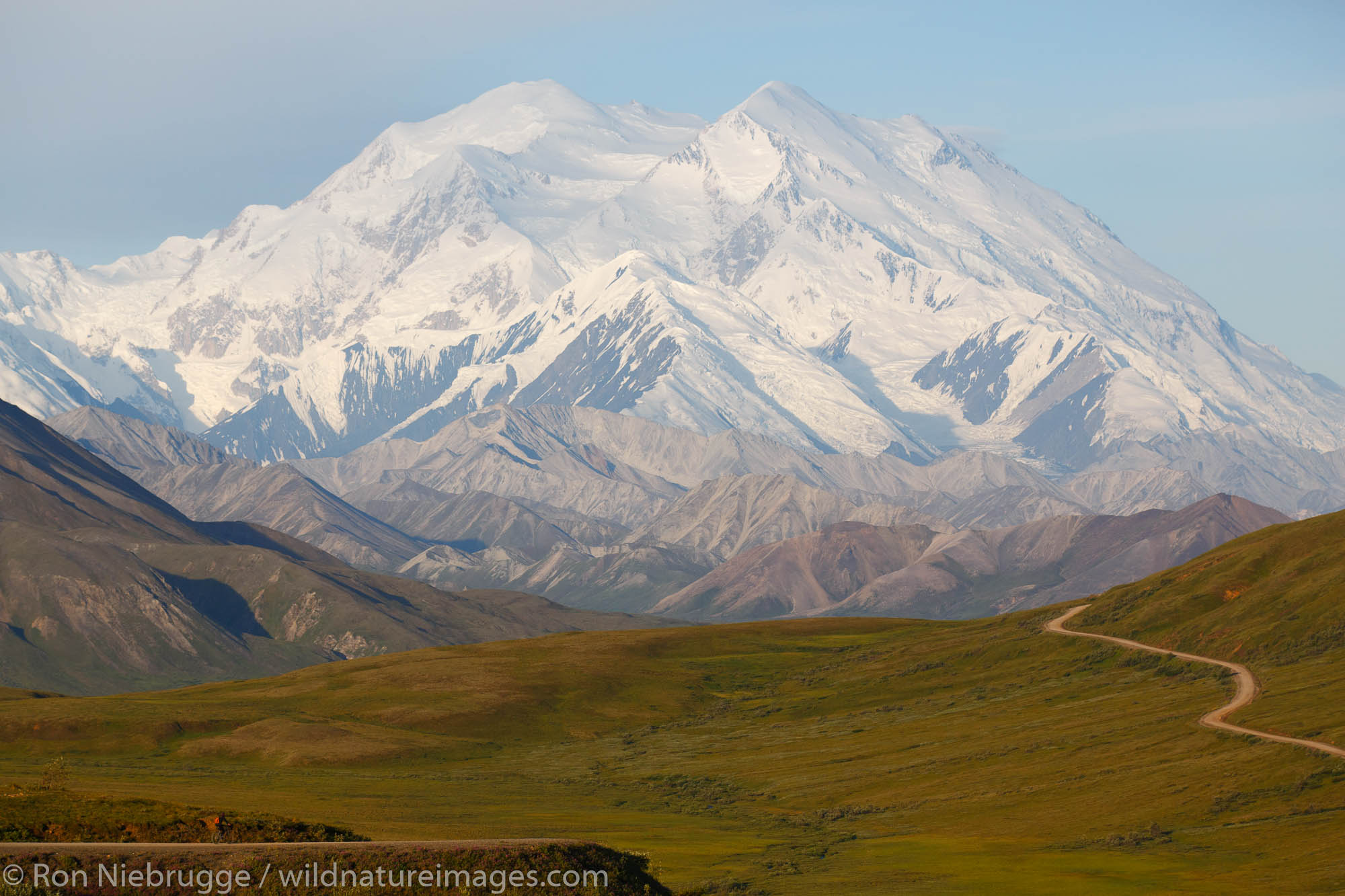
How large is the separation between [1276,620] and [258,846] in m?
126

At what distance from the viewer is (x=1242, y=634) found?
16250cm

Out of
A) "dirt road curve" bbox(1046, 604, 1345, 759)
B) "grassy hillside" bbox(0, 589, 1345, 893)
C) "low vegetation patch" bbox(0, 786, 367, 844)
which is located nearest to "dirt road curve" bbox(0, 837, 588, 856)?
"low vegetation patch" bbox(0, 786, 367, 844)

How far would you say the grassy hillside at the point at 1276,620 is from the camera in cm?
12581

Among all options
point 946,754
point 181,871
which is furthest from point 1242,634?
point 181,871

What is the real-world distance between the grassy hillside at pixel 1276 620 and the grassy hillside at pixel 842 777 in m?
3.80

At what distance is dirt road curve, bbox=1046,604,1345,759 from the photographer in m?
111

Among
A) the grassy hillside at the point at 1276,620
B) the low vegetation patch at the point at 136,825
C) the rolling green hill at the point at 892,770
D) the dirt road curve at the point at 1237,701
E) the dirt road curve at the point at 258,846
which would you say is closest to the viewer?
the dirt road curve at the point at 258,846

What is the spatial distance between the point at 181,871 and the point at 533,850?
15.5m

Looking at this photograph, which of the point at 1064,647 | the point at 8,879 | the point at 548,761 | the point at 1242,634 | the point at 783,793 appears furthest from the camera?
the point at 1064,647

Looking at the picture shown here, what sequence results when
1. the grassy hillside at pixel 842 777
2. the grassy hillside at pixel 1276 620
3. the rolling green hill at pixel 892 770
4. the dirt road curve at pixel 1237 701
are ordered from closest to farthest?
the grassy hillside at pixel 842 777
the rolling green hill at pixel 892 770
the dirt road curve at pixel 1237 701
the grassy hillside at pixel 1276 620

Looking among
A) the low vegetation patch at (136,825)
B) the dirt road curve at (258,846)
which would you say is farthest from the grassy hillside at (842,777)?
the low vegetation patch at (136,825)

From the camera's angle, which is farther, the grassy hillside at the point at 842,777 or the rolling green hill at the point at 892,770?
the rolling green hill at the point at 892,770

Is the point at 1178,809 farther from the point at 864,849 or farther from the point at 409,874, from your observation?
the point at 409,874

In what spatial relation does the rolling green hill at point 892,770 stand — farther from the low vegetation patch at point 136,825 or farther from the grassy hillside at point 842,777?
the low vegetation patch at point 136,825
